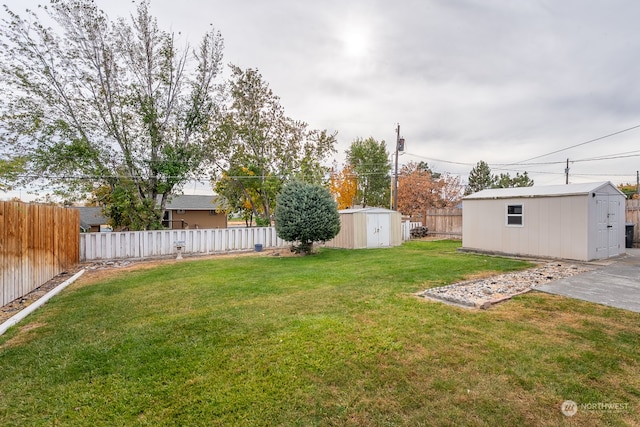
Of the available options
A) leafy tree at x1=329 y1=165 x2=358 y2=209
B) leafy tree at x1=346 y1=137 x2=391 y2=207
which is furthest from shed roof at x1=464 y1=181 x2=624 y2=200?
leafy tree at x1=346 y1=137 x2=391 y2=207

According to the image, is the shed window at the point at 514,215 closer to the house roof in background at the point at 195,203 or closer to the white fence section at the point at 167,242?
the white fence section at the point at 167,242

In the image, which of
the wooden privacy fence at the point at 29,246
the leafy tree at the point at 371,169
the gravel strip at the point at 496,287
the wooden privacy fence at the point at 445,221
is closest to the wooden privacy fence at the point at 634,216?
the gravel strip at the point at 496,287

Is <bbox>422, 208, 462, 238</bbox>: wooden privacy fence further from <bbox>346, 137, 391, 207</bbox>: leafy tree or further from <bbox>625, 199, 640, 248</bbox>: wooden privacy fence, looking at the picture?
<bbox>346, 137, 391, 207</bbox>: leafy tree

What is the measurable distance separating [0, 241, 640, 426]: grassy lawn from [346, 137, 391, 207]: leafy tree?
2311 cm

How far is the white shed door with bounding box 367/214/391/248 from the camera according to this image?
13219 millimetres

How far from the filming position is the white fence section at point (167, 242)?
1012 cm

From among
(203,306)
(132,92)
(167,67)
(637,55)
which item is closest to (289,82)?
(167,67)

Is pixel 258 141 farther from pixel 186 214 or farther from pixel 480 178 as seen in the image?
pixel 480 178

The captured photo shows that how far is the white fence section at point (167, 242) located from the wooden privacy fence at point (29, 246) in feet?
7.26

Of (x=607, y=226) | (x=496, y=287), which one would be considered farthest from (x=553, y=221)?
(x=496, y=287)

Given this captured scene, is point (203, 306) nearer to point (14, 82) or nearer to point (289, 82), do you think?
point (289, 82)

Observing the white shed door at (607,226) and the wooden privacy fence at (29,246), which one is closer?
the wooden privacy fence at (29,246)

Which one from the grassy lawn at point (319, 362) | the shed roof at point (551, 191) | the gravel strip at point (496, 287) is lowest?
the grassy lawn at point (319, 362)

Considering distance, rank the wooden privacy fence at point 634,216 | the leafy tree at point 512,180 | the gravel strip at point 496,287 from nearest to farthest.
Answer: the gravel strip at point 496,287
the wooden privacy fence at point 634,216
the leafy tree at point 512,180
